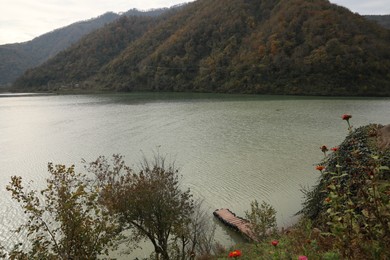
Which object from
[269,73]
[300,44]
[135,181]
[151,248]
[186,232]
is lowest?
[151,248]

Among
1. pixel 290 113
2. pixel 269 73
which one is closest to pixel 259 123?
pixel 290 113

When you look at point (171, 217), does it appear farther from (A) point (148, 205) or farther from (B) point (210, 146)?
(B) point (210, 146)

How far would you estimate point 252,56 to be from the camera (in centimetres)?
9656

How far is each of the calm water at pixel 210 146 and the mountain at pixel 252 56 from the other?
32.6 metres

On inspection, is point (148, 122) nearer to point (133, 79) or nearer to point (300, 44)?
point (300, 44)

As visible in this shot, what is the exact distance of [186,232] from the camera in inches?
393

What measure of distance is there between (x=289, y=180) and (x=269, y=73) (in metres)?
72.3

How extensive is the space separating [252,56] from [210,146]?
74.4 m

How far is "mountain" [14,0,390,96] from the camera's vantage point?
258ft

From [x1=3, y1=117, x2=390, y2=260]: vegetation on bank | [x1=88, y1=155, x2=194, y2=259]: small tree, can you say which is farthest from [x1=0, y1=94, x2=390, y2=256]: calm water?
[x1=88, y1=155, x2=194, y2=259]: small tree

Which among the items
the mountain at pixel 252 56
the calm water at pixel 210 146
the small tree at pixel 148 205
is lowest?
the calm water at pixel 210 146

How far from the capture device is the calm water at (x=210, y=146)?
17141 millimetres

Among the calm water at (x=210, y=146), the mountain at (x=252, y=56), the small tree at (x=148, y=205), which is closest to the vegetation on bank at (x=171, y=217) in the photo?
the small tree at (x=148, y=205)

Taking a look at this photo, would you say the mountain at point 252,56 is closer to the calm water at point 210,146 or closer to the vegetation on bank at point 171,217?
the calm water at point 210,146
